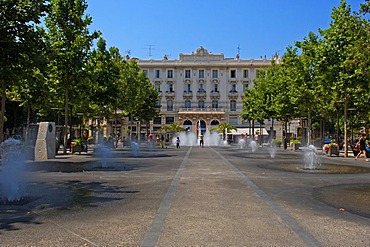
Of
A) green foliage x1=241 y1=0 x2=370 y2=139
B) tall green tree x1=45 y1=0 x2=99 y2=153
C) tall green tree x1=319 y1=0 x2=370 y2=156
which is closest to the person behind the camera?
green foliage x1=241 y1=0 x2=370 y2=139

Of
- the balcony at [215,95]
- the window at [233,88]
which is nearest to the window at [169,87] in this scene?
the balcony at [215,95]

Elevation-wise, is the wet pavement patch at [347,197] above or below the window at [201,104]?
below

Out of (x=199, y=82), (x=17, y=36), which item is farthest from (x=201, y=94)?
(x=17, y=36)

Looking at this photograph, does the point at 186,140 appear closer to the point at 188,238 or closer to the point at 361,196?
the point at 361,196

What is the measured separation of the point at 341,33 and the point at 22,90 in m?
21.5

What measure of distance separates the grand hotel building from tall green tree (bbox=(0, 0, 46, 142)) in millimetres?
73845

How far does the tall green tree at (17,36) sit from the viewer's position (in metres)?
12.7

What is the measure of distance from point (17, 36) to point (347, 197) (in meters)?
11.1

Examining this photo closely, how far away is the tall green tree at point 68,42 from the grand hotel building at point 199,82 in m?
61.6

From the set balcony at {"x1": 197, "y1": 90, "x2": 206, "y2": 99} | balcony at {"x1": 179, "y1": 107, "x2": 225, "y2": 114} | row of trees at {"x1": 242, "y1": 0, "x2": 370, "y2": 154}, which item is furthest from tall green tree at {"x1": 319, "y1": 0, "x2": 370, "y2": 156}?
balcony at {"x1": 197, "y1": 90, "x2": 206, "y2": 99}

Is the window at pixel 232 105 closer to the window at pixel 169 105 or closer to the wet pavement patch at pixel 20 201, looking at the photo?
the window at pixel 169 105

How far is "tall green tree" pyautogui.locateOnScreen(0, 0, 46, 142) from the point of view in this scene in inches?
499

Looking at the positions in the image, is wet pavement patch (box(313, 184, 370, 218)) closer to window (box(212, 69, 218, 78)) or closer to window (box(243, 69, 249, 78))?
window (box(243, 69, 249, 78))

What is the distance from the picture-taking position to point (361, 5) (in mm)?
17578
